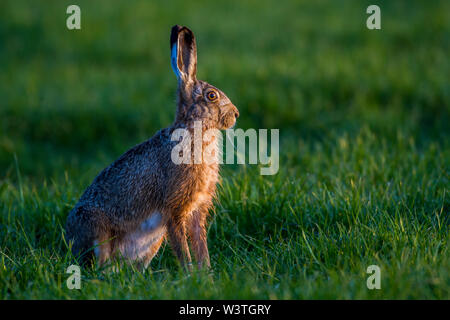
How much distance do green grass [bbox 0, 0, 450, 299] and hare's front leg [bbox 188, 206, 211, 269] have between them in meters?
0.18

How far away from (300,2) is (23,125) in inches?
316

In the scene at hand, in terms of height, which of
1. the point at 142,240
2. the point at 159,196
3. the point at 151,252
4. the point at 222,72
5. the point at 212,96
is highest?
the point at 222,72

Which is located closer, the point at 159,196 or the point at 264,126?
the point at 159,196

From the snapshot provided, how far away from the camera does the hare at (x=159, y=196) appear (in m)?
4.21

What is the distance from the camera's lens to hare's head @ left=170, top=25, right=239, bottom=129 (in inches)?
168

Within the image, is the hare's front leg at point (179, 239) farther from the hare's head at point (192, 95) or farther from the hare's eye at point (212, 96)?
the hare's eye at point (212, 96)

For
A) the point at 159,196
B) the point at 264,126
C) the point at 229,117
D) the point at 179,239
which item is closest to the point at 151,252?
the point at 179,239

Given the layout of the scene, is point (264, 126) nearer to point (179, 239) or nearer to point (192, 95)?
point (192, 95)

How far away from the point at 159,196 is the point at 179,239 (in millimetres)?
373

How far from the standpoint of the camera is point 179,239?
421 centimetres

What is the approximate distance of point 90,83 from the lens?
9727 millimetres
